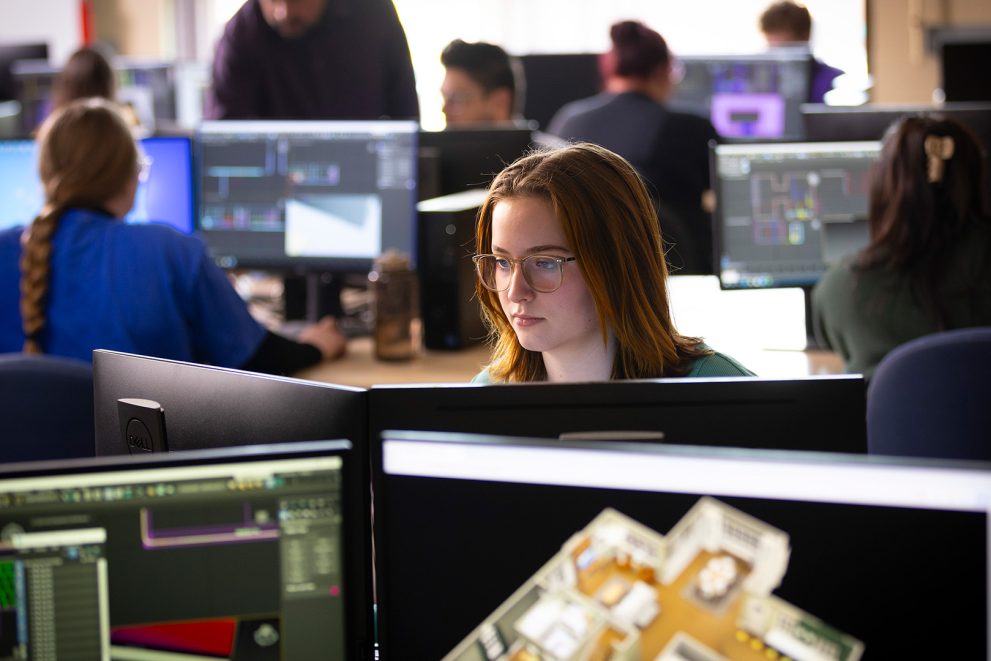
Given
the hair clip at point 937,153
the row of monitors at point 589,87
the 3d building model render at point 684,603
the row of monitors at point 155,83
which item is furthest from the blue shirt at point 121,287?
the row of monitors at point 155,83

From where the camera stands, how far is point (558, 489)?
2.86 feet

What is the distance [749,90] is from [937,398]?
256cm

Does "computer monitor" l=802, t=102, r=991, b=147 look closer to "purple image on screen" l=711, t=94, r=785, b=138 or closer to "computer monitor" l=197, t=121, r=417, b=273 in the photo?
"purple image on screen" l=711, t=94, r=785, b=138

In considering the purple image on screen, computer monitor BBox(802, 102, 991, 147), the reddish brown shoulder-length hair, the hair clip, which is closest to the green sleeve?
the reddish brown shoulder-length hair

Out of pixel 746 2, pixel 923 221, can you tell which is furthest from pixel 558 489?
pixel 746 2

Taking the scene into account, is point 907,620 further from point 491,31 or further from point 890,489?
point 491,31

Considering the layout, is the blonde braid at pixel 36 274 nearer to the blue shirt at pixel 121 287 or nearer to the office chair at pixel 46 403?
the blue shirt at pixel 121 287

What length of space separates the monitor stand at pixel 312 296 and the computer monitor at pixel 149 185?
31 centimetres

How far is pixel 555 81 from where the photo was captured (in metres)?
4.83

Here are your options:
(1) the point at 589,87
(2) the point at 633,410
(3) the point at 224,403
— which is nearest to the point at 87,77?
(1) the point at 589,87

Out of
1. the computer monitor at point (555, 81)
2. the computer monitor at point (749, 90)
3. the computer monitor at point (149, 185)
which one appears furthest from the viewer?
the computer monitor at point (555, 81)

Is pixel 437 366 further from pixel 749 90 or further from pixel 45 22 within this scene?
pixel 45 22

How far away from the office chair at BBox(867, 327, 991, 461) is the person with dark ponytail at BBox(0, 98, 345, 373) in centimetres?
125

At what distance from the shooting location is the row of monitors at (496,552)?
81 cm
